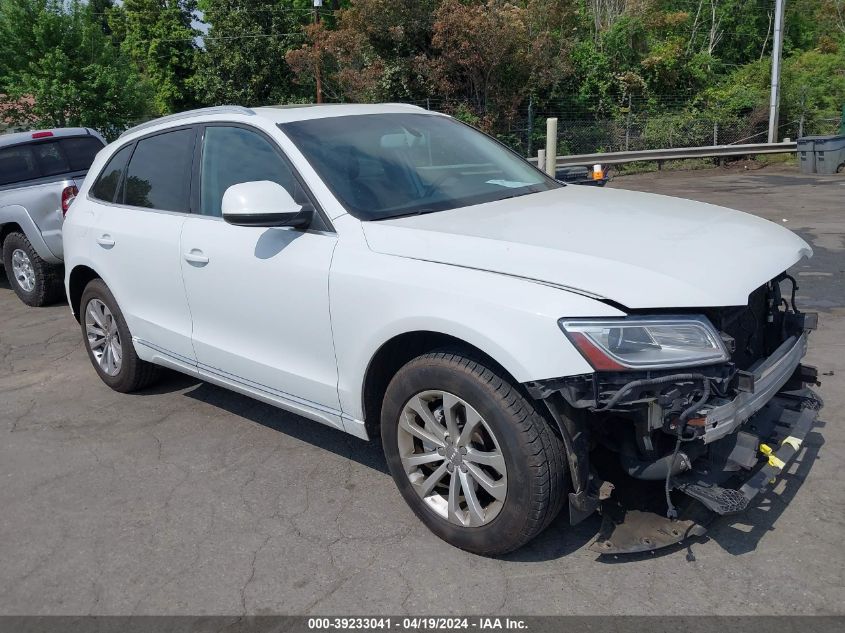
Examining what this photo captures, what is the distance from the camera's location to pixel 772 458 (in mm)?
3146

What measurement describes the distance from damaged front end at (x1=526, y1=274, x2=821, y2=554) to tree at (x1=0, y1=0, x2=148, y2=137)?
1472 centimetres

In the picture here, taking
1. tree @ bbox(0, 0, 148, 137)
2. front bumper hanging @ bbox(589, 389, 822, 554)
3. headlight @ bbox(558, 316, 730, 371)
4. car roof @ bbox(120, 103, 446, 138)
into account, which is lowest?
front bumper hanging @ bbox(589, 389, 822, 554)

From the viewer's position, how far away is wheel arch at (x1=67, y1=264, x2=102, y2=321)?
17.5 feet

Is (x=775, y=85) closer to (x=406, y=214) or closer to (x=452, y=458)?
(x=406, y=214)

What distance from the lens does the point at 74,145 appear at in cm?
886

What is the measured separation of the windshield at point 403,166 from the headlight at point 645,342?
125cm

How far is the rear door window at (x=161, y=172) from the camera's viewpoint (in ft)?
14.8

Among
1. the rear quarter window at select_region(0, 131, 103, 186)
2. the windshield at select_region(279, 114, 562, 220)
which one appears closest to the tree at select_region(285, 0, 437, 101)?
the rear quarter window at select_region(0, 131, 103, 186)

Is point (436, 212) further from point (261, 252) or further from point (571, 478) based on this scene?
point (571, 478)

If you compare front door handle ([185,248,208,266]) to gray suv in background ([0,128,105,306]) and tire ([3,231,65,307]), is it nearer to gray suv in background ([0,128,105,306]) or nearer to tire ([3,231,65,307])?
gray suv in background ([0,128,105,306])

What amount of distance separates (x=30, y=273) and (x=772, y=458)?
24.9 feet

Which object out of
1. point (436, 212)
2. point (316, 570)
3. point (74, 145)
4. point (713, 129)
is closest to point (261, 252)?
point (436, 212)

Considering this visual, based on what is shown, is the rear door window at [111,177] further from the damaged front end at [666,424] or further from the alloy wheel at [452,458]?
the damaged front end at [666,424]

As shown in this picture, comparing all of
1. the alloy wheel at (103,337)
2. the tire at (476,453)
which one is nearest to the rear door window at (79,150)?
the alloy wheel at (103,337)
